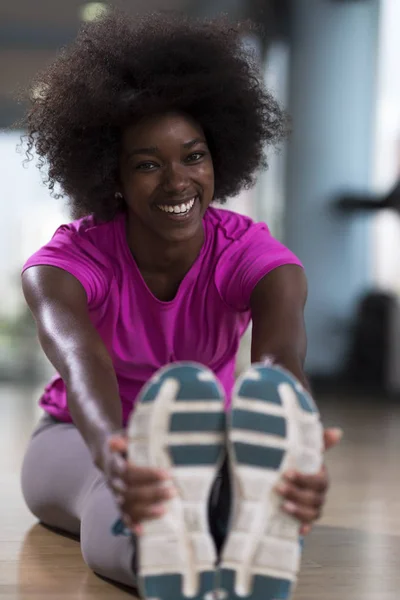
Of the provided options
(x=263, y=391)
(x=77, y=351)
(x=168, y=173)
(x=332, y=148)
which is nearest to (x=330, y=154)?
(x=332, y=148)

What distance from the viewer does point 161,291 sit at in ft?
6.08

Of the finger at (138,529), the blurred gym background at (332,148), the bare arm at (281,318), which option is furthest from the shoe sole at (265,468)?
the blurred gym background at (332,148)

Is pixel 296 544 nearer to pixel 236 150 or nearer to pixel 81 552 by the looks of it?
pixel 81 552

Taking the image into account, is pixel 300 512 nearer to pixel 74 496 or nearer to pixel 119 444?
pixel 119 444

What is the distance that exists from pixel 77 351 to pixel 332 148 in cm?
324

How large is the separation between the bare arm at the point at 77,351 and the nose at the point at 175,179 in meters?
0.23

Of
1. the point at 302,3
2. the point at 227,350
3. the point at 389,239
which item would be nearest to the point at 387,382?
the point at 389,239

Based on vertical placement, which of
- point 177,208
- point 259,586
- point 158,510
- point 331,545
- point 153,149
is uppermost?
point 153,149

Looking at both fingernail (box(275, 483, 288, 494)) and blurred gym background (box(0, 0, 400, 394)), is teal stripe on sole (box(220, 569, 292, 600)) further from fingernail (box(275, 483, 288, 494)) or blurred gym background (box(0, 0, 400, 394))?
blurred gym background (box(0, 0, 400, 394))

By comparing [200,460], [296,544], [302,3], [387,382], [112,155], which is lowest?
[387,382]

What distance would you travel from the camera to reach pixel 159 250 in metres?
1.83

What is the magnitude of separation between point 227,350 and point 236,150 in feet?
1.32

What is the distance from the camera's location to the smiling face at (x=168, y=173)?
5.60 ft

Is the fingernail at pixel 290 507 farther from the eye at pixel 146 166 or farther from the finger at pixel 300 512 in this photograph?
the eye at pixel 146 166
